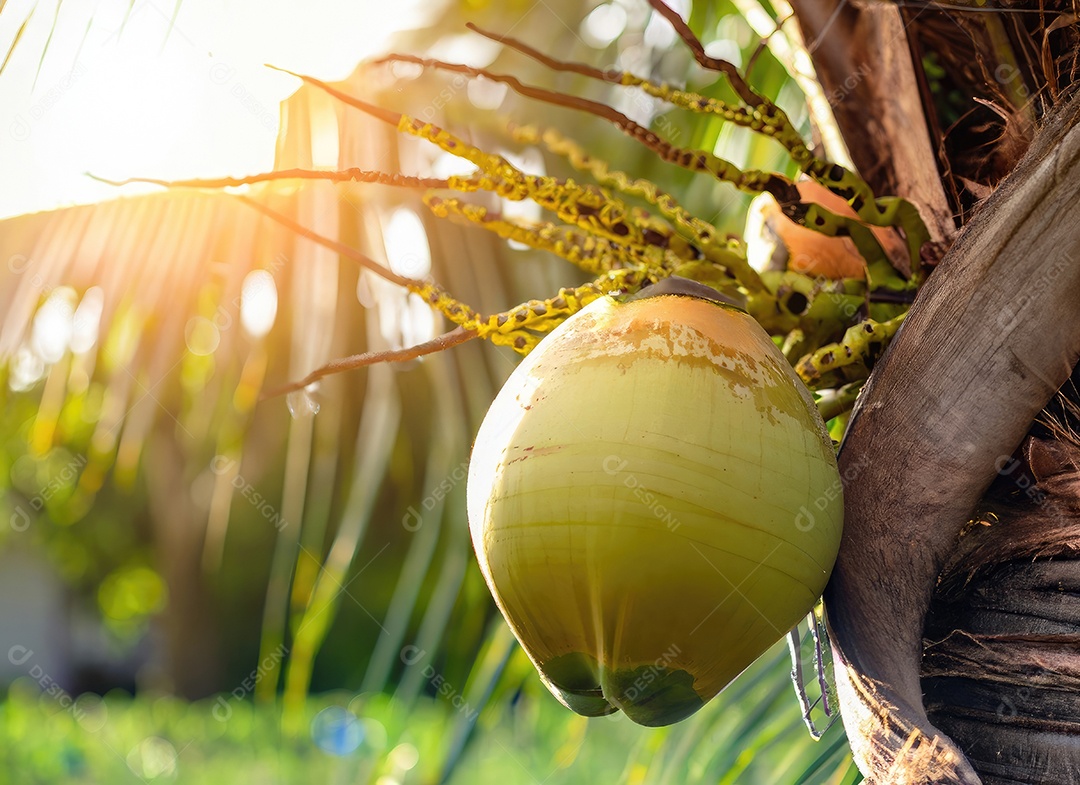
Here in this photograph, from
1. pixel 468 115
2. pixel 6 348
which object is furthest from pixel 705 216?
pixel 6 348

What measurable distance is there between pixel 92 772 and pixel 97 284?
565 cm

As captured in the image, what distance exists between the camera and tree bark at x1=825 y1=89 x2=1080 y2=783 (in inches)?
27.1

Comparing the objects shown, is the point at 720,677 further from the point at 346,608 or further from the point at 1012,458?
the point at 346,608

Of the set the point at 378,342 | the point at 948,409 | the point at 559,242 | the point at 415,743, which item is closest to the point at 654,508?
the point at 948,409

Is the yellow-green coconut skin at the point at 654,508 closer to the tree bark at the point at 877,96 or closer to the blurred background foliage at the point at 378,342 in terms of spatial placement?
the tree bark at the point at 877,96

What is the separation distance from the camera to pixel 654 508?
609 millimetres

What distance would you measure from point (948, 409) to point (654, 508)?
0.24 meters

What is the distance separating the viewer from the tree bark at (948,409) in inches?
27.1

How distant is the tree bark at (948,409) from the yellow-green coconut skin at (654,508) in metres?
0.05

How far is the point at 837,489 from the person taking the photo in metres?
0.68

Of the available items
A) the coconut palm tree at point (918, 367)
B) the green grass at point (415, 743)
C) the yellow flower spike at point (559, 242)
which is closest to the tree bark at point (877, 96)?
the coconut palm tree at point (918, 367)

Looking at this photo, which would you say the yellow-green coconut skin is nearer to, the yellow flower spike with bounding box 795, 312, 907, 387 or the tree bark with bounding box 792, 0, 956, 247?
the yellow flower spike with bounding box 795, 312, 907, 387

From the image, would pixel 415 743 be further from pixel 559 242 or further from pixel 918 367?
pixel 918 367

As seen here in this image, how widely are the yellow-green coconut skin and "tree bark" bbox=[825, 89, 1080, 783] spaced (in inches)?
1.9
